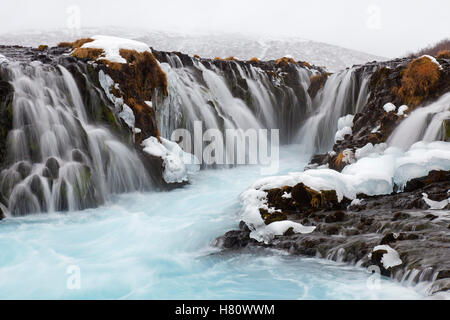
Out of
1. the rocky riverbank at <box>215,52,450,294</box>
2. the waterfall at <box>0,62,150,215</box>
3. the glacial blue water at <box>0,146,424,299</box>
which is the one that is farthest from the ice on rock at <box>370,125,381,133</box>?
the waterfall at <box>0,62,150,215</box>

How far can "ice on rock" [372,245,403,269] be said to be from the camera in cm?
564

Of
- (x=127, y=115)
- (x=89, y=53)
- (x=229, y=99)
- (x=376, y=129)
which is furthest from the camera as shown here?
(x=229, y=99)

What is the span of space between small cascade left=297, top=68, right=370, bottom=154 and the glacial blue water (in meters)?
8.65

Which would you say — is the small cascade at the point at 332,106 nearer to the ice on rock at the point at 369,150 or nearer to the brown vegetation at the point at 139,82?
the ice on rock at the point at 369,150

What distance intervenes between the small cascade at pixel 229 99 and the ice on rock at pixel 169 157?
5.08 ft

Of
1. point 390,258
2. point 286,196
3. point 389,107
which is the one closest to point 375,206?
point 286,196

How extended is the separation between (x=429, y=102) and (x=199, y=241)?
25.5ft

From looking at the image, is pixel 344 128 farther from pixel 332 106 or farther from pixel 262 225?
pixel 262 225

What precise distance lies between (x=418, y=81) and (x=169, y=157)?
25.9 feet

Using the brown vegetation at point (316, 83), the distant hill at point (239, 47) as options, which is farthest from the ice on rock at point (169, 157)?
the distant hill at point (239, 47)

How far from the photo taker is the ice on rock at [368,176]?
8805mm

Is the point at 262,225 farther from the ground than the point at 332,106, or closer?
closer

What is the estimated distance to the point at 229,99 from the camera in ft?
63.0
